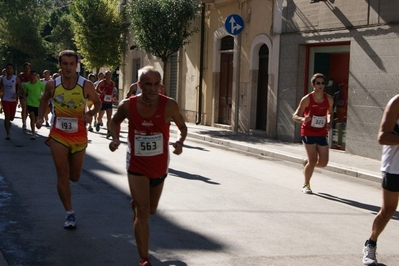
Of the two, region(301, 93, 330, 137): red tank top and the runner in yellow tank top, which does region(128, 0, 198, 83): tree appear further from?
the runner in yellow tank top

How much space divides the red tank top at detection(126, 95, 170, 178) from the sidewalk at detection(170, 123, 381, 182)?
25.1ft

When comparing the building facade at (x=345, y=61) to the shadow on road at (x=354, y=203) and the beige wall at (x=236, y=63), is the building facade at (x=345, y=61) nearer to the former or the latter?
the beige wall at (x=236, y=63)

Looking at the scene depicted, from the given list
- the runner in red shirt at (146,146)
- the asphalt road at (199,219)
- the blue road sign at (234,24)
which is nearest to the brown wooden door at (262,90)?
the blue road sign at (234,24)

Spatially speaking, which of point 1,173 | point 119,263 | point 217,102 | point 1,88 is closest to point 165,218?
point 119,263

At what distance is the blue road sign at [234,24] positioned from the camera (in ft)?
68.8

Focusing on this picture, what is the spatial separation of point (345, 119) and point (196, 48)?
9.87m

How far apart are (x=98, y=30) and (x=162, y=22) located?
951cm

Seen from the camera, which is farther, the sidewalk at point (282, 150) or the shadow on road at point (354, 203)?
the sidewalk at point (282, 150)

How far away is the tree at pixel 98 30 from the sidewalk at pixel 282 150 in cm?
1185

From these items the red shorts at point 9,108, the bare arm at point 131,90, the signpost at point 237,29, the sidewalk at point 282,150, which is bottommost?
the sidewalk at point 282,150

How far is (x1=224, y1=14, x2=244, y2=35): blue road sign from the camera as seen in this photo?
20969mm

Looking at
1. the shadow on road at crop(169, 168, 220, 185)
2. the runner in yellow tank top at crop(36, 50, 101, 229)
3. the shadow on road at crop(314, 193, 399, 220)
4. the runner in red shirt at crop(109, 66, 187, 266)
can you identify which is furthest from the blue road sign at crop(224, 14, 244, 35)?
the runner in red shirt at crop(109, 66, 187, 266)

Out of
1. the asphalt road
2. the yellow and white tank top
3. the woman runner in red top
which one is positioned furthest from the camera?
the woman runner in red top

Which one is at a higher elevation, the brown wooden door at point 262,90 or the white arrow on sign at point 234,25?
the white arrow on sign at point 234,25
